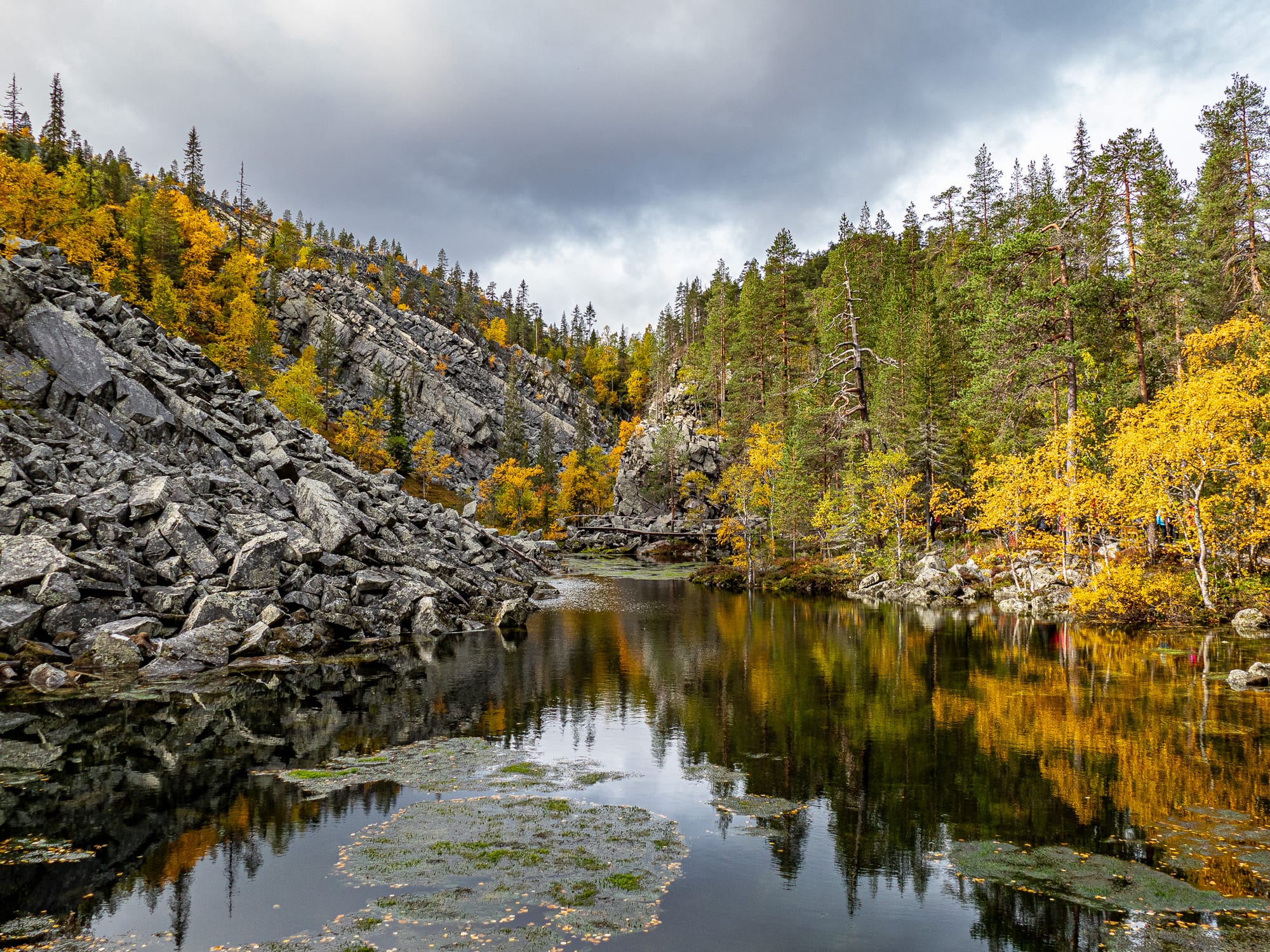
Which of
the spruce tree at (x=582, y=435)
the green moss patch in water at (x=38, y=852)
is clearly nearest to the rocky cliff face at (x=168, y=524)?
the green moss patch in water at (x=38, y=852)

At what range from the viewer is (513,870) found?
11.0 metres

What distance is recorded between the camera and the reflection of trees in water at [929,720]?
1302 centimetres

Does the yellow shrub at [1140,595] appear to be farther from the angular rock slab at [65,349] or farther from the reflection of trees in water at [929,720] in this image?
the angular rock slab at [65,349]

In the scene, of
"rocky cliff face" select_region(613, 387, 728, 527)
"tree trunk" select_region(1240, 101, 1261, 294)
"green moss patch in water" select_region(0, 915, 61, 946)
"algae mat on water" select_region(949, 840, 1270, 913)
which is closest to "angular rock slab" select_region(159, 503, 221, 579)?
"green moss patch in water" select_region(0, 915, 61, 946)

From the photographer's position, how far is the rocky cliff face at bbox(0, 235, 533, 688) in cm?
2514

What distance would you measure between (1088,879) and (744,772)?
7115mm

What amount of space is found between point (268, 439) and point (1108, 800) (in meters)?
42.1

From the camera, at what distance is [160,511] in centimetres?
2978

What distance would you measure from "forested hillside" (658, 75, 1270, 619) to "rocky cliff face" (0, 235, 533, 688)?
106 feet

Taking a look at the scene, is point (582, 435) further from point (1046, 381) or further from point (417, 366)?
point (1046, 381)

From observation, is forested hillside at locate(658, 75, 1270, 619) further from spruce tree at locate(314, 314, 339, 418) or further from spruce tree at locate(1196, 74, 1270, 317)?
spruce tree at locate(314, 314, 339, 418)

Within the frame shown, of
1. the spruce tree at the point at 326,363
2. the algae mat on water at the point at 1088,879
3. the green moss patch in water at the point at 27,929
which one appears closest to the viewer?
the green moss patch in water at the point at 27,929

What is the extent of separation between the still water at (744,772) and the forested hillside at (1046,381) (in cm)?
866

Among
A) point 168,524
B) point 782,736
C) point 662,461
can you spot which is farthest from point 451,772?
point 662,461
